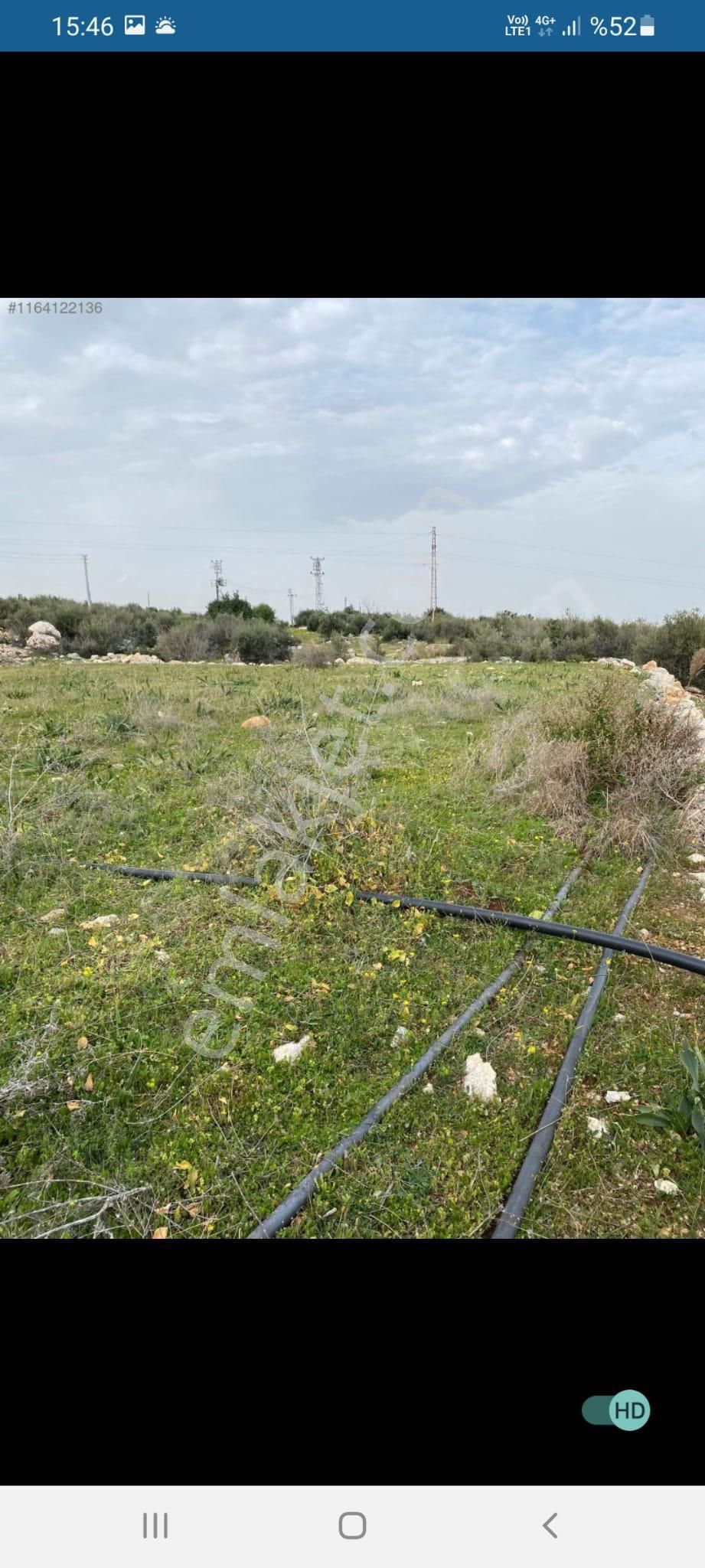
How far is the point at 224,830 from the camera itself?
12.2 feet

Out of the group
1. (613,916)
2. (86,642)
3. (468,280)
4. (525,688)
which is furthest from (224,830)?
(86,642)

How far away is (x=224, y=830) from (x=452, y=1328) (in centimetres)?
306

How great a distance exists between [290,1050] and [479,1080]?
1.88 ft

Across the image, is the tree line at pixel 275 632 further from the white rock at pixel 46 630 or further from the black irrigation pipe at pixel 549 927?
the black irrigation pipe at pixel 549 927

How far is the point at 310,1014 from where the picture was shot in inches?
87.0

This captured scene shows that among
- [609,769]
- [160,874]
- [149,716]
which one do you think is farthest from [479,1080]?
[149,716]

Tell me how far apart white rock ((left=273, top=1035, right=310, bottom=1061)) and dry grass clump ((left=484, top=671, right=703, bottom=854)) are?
2211 millimetres

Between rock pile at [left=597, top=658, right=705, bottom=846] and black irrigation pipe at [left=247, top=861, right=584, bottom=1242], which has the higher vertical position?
rock pile at [left=597, top=658, right=705, bottom=846]

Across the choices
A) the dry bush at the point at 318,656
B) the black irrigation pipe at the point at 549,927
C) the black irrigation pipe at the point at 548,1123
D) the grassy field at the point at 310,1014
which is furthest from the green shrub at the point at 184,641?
the black irrigation pipe at the point at 548,1123

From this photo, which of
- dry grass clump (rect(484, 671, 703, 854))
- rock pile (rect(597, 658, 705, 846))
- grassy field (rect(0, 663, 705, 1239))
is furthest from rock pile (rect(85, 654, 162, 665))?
rock pile (rect(597, 658, 705, 846))

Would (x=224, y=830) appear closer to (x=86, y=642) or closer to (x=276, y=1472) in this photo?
(x=276, y=1472)

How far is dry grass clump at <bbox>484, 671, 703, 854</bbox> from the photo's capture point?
12.6 feet
